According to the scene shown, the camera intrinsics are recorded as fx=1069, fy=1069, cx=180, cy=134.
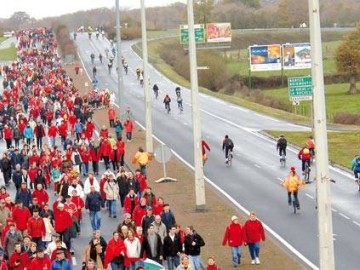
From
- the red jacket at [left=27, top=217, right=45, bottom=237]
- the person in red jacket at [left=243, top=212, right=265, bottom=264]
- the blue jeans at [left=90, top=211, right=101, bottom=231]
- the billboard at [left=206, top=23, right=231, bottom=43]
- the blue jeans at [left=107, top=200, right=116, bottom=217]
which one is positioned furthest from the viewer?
the billboard at [left=206, top=23, right=231, bottom=43]

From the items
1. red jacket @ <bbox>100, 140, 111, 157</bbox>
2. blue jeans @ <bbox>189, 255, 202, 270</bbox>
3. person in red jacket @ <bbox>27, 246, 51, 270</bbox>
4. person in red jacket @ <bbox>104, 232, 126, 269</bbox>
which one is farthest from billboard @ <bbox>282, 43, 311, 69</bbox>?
person in red jacket @ <bbox>27, 246, 51, 270</bbox>

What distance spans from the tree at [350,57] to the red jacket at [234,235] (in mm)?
82134

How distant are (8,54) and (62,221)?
101 m

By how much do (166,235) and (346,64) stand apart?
285 ft

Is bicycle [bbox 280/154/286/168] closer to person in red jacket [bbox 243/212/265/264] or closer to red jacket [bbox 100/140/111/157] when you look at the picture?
red jacket [bbox 100/140/111/157]

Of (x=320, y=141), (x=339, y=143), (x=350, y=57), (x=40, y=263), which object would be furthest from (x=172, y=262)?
(x=350, y=57)

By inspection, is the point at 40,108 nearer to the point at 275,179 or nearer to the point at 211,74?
the point at 275,179

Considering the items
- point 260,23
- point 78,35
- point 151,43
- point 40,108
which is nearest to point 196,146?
point 40,108

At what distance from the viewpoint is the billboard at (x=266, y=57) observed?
4173 inches

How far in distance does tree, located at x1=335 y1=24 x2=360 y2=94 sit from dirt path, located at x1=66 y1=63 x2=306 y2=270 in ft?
203

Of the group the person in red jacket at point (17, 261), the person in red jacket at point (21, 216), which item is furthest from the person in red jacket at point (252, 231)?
the person in red jacket at point (21, 216)

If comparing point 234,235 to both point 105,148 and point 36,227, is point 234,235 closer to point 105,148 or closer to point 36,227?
point 36,227

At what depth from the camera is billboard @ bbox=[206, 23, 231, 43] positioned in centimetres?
11956

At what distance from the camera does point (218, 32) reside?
12262 cm
